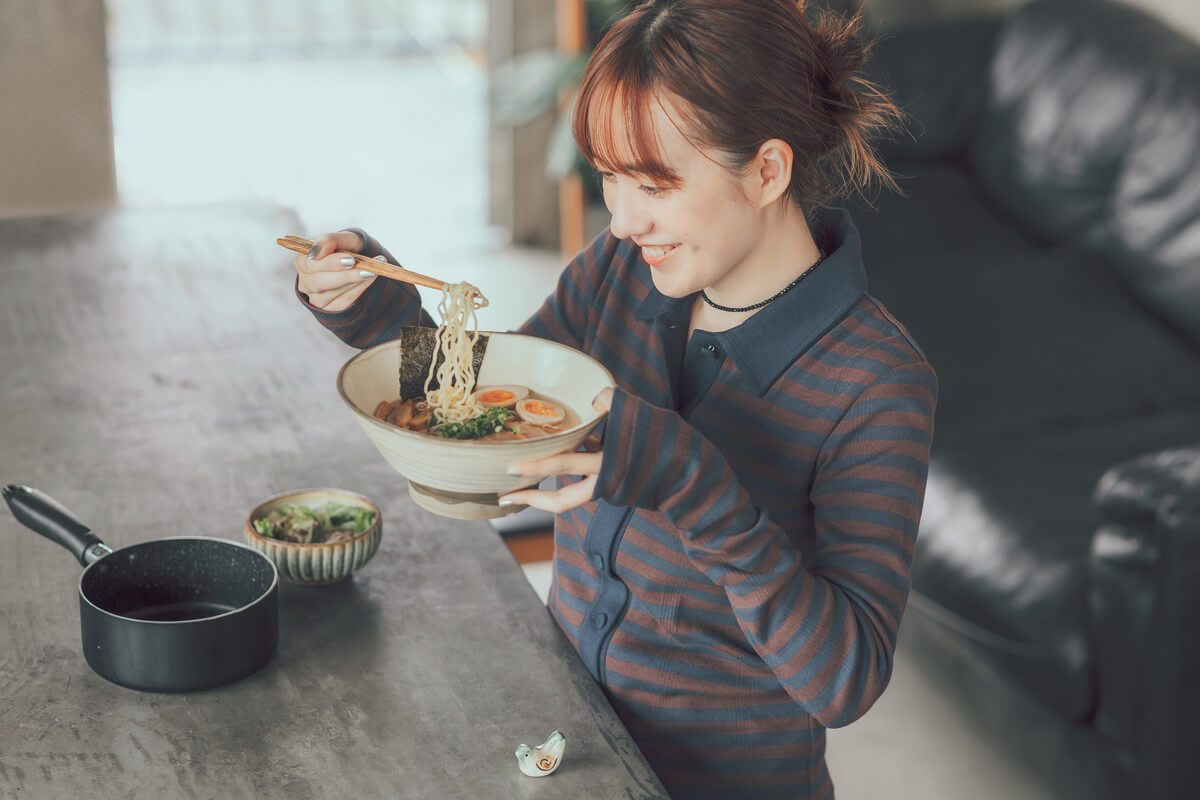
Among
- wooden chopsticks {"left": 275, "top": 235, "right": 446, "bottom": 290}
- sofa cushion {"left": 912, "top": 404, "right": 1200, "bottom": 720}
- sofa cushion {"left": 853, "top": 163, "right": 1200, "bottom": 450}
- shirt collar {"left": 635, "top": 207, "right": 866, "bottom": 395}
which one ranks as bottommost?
sofa cushion {"left": 912, "top": 404, "right": 1200, "bottom": 720}

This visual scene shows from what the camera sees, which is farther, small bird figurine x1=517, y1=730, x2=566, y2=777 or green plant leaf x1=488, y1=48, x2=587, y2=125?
green plant leaf x1=488, y1=48, x2=587, y2=125

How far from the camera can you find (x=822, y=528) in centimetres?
111

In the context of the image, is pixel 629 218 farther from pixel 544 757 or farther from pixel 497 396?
pixel 544 757

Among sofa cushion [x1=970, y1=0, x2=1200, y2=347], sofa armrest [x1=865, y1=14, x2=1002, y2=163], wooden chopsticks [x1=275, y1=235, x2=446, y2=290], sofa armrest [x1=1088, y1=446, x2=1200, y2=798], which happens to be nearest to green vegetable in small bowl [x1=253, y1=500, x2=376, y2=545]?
wooden chopsticks [x1=275, y1=235, x2=446, y2=290]

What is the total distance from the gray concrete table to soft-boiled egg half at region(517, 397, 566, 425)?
21cm

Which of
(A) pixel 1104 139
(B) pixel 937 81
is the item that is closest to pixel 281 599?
(A) pixel 1104 139

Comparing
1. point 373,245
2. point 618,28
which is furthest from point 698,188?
point 373,245

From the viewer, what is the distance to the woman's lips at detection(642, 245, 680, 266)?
1.13 m

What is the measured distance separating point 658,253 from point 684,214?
1.8 inches

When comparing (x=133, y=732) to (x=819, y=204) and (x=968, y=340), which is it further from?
(x=968, y=340)

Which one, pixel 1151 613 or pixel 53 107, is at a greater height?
pixel 53 107

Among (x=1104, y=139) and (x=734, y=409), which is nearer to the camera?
(x=734, y=409)

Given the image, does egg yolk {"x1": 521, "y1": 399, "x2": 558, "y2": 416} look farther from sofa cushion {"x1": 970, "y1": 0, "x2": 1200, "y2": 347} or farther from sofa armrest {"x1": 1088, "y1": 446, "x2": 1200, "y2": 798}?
sofa cushion {"x1": 970, "y1": 0, "x2": 1200, "y2": 347}

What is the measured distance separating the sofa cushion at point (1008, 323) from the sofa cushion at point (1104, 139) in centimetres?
8
